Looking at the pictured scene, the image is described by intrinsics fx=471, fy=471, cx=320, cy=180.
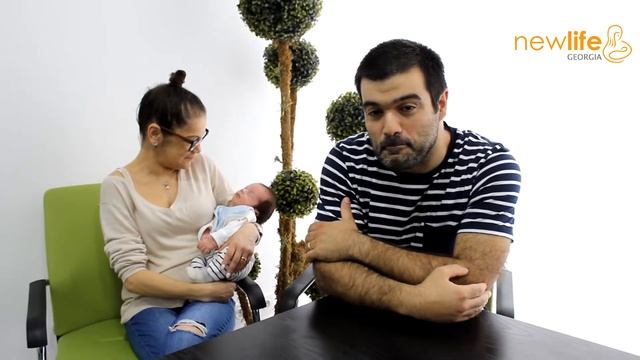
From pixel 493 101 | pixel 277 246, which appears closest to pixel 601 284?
pixel 493 101

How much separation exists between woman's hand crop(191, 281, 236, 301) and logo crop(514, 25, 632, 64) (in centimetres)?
206

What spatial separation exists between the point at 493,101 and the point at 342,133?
1.03m

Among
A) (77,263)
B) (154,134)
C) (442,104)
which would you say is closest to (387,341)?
(442,104)

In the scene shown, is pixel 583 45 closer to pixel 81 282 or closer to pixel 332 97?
pixel 332 97

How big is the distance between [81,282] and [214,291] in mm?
482

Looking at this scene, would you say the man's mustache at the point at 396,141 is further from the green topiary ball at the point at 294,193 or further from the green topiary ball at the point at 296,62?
the green topiary ball at the point at 296,62

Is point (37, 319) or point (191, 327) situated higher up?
point (37, 319)

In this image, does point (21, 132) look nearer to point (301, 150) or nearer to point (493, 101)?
point (301, 150)

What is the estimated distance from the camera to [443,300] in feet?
3.59

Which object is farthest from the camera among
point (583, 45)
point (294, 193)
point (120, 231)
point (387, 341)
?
point (583, 45)

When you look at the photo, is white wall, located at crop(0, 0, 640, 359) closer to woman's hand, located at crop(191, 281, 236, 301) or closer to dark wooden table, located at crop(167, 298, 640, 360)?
woman's hand, located at crop(191, 281, 236, 301)

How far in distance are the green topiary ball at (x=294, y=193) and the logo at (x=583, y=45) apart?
4.74 ft

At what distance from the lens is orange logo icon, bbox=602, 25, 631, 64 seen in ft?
7.91

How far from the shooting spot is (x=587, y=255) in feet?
8.61
